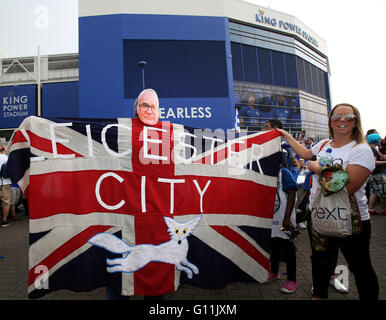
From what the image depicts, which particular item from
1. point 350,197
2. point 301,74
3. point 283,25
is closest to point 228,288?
point 350,197

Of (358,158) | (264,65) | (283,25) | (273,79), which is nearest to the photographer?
(358,158)

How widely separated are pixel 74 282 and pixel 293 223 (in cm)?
236

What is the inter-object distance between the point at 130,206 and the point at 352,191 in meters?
1.87

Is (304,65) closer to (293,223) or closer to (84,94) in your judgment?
(84,94)

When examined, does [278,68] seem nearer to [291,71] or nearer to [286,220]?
[291,71]

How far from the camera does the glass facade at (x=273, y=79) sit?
26.2 metres

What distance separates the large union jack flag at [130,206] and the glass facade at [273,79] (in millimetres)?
25383

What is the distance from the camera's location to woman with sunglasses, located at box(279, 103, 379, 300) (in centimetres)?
175

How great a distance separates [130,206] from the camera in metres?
2.10

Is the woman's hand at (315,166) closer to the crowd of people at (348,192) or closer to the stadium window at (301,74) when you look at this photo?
the crowd of people at (348,192)

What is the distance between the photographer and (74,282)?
78.9 inches

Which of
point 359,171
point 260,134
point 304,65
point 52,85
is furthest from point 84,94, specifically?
point 304,65

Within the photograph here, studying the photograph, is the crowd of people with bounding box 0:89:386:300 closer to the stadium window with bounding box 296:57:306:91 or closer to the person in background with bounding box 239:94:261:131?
the person in background with bounding box 239:94:261:131

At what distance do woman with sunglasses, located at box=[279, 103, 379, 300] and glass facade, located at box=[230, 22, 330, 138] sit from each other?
25517mm
